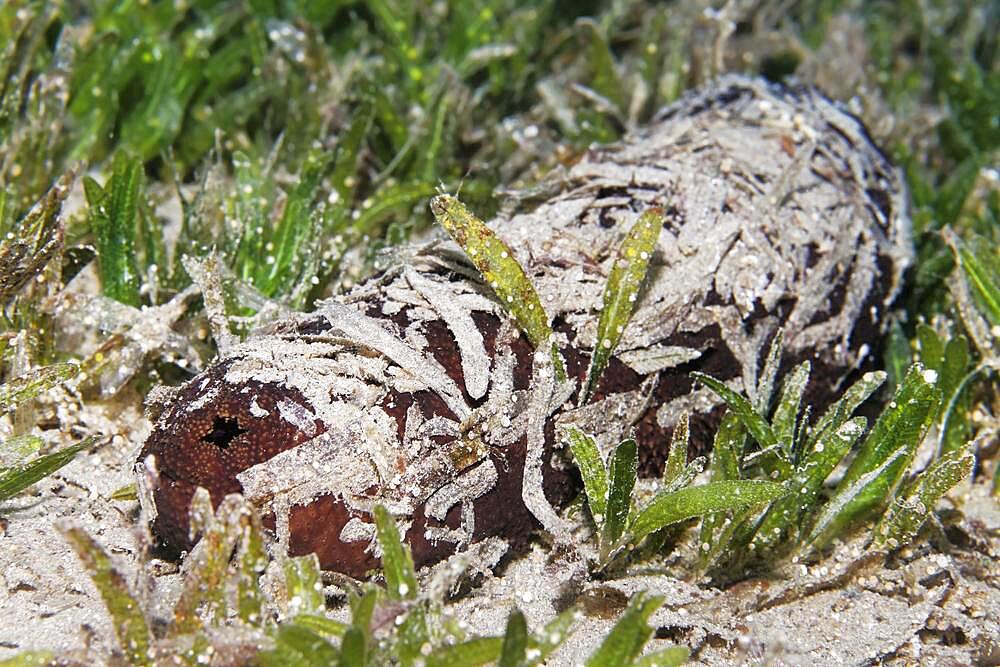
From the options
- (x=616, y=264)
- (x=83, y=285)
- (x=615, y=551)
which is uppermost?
(x=83, y=285)

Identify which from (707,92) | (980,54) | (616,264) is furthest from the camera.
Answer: (980,54)

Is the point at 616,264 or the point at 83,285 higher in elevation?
the point at 83,285

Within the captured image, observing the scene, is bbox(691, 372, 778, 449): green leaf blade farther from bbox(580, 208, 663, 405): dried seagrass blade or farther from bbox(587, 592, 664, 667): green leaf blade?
bbox(587, 592, 664, 667): green leaf blade

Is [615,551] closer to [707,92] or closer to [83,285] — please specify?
[83,285]

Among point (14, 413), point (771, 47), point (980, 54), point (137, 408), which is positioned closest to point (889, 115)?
point (771, 47)

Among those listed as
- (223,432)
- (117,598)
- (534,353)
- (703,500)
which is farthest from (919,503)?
(117,598)

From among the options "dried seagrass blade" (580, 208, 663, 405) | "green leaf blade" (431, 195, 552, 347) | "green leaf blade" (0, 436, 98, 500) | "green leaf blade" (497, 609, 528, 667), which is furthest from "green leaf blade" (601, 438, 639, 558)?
"green leaf blade" (0, 436, 98, 500)
